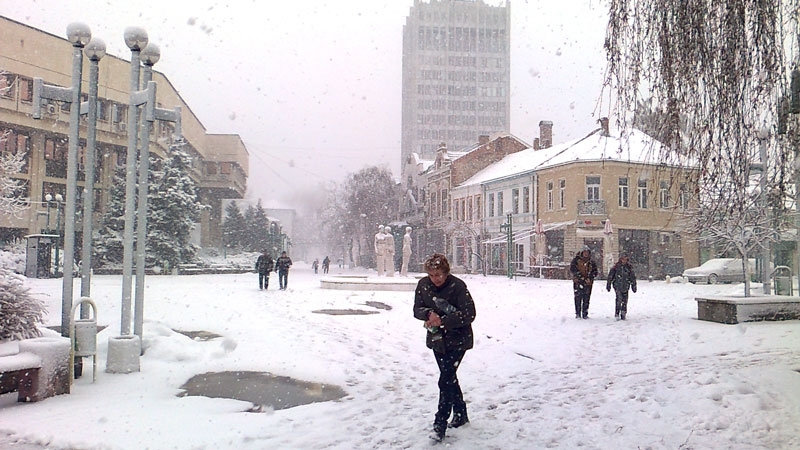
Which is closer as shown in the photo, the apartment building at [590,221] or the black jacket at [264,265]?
the black jacket at [264,265]

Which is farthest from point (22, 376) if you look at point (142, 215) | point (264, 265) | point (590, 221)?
point (590, 221)

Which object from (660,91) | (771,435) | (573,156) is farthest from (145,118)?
(573,156)

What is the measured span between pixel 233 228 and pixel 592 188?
140ft

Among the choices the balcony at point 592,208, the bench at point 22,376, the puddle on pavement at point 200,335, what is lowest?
the puddle on pavement at point 200,335

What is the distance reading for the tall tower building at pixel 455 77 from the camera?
13600 centimetres

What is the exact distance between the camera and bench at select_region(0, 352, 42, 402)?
598cm

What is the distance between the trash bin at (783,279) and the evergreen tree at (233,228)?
5591 cm

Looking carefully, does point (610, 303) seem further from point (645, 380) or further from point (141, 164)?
point (141, 164)

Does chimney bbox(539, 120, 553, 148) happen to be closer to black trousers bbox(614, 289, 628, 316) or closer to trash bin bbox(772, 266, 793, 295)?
trash bin bbox(772, 266, 793, 295)

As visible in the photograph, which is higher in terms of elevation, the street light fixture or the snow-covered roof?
the snow-covered roof

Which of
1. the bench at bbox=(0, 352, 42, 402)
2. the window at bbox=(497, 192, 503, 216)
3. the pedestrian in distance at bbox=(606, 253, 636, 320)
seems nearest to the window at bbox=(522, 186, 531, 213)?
the window at bbox=(497, 192, 503, 216)

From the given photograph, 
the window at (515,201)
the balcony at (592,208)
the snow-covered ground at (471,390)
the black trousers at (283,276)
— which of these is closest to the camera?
the snow-covered ground at (471,390)

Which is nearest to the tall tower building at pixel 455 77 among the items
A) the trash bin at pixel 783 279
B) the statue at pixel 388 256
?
the statue at pixel 388 256

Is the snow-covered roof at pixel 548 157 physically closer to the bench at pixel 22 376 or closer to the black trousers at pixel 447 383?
the black trousers at pixel 447 383
